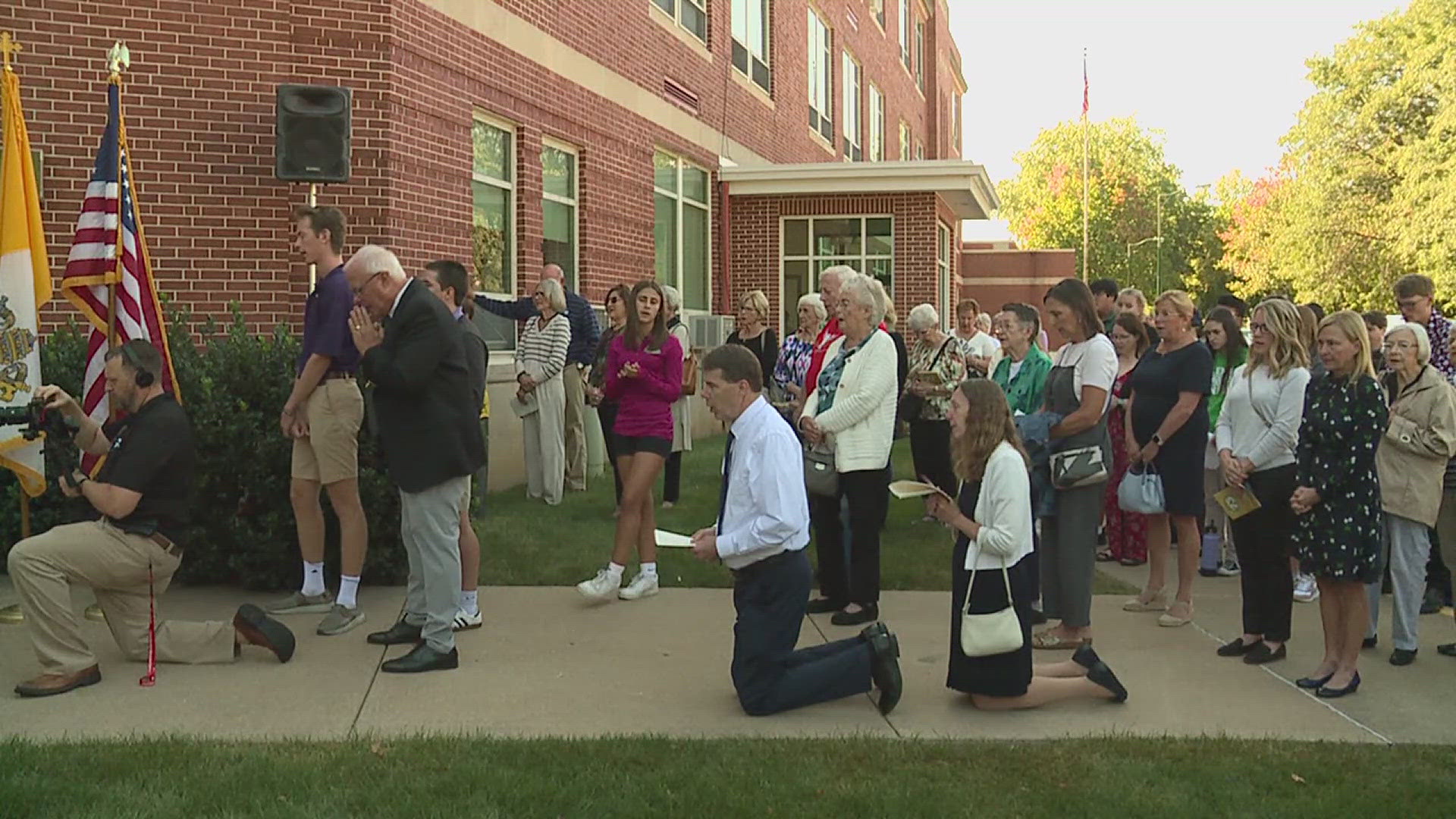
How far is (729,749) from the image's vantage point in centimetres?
519

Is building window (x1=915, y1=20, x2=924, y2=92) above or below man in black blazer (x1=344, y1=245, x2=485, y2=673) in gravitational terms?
above

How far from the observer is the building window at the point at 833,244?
2133 centimetres

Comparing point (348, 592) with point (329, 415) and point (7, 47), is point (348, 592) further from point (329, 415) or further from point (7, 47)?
point (7, 47)

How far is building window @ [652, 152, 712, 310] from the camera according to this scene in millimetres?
18469

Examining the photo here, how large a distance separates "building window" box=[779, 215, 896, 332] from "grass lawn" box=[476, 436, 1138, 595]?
8.88m

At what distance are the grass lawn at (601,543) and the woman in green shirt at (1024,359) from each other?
154 cm

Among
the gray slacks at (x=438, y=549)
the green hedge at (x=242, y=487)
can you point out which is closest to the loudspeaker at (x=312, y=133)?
the green hedge at (x=242, y=487)

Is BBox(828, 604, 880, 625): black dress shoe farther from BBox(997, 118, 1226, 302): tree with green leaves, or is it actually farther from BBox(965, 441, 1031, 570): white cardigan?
BBox(997, 118, 1226, 302): tree with green leaves

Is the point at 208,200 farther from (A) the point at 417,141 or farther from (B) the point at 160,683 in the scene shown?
(B) the point at 160,683

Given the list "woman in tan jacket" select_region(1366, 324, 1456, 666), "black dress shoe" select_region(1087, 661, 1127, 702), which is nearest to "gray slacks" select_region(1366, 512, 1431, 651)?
"woman in tan jacket" select_region(1366, 324, 1456, 666)

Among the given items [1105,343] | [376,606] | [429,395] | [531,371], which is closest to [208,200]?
[531,371]

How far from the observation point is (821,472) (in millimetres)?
7477

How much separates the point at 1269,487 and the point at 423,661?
172 inches

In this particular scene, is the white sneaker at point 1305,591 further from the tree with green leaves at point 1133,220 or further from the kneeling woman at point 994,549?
the tree with green leaves at point 1133,220
